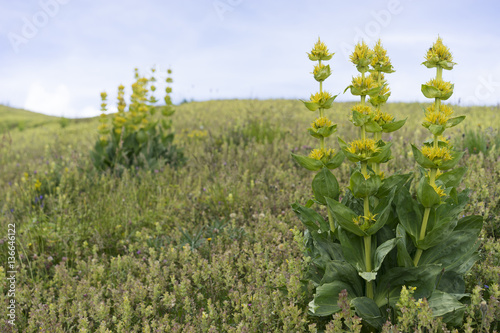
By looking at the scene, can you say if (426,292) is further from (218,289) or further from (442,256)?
(218,289)

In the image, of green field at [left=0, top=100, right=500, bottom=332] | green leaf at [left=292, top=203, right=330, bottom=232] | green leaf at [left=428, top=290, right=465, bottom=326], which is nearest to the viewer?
green leaf at [left=428, top=290, right=465, bottom=326]

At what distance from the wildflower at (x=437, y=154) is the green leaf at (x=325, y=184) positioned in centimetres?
51

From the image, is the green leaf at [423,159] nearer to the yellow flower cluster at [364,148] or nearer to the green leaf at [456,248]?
the yellow flower cluster at [364,148]

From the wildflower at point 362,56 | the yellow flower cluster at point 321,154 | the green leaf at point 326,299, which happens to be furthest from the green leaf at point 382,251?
the wildflower at point 362,56

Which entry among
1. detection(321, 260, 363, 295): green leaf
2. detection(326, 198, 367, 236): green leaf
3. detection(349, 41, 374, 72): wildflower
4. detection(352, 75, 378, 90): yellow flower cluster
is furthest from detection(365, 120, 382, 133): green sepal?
detection(321, 260, 363, 295): green leaf

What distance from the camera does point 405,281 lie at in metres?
2.18

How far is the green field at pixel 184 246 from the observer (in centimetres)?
253

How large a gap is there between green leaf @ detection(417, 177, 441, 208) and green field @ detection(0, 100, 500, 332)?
623mm

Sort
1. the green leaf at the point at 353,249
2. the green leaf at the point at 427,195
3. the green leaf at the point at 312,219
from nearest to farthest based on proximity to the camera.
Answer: the green leaf at the point at 427,195, the green leaf at the point at 353,249, the green leaf at the point at 312,219

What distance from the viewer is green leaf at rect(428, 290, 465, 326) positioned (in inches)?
80.0

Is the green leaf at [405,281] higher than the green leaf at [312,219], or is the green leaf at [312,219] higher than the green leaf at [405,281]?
the green leaf at [312,219]

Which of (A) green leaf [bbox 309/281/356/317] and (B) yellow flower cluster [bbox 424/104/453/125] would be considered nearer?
(B) yellow flower cluster [bbox 424/104/453/125]

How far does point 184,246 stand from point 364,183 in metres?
2.00

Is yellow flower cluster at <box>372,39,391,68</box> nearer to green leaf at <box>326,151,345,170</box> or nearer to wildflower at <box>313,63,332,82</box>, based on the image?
wildflower at <box>313,63,332,82</box>
